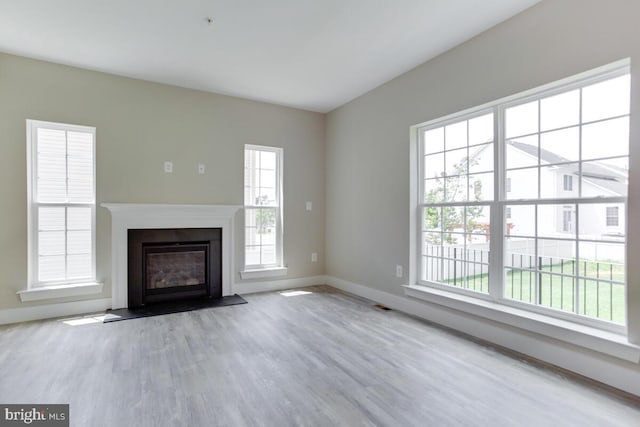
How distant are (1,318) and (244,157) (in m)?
3.07

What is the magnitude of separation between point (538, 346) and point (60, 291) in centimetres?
448

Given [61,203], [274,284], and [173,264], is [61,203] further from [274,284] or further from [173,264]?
[274,284]

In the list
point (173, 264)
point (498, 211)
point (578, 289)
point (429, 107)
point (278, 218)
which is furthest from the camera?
point (278, 218)

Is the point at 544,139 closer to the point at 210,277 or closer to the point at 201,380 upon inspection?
the point at 201,380

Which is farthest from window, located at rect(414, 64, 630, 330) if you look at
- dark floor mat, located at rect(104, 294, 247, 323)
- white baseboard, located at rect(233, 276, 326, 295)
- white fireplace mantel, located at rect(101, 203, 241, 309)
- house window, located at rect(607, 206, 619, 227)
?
white fireplace mantel, located at rect(101, 203, 241, 309)

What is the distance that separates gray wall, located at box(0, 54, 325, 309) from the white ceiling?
0.81 ft

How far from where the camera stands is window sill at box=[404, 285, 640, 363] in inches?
76.5

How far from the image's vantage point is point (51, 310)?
3289 millimetres

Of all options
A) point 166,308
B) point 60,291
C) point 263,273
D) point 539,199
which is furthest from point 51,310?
point 539,199

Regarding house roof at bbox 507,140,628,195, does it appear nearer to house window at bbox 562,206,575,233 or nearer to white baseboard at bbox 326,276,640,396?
house window at bbox 562,206,575,233

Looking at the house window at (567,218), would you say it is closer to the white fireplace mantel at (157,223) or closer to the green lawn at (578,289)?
the green lawn at (578,289)

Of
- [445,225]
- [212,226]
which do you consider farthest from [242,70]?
[445,225]

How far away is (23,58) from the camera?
3174 mm

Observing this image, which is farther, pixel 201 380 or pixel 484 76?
pixel 484 76
